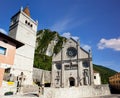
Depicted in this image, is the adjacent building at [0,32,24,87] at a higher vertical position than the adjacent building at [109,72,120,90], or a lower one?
higher

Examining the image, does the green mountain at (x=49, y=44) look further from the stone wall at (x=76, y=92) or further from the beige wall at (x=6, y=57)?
the beige wall at (x=6, y=57)

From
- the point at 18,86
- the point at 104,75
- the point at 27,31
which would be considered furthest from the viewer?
the point at 104,75

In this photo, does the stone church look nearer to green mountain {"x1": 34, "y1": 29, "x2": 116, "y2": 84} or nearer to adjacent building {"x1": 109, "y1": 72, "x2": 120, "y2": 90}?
adjacent building {"x1": 109, "y1": 72, "x2": 120, "y2": 90}

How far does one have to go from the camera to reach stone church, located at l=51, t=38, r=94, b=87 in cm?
2822

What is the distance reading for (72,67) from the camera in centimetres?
3027

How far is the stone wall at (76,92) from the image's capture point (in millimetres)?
16708

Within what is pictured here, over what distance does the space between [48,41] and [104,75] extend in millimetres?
34614

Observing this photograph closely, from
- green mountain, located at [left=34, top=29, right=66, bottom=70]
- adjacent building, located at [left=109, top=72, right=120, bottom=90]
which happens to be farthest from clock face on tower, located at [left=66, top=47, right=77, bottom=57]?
green mountain, located at [left=34, top=29, right=66, bottom=70]

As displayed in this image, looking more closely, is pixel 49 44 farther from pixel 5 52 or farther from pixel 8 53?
pixel 5 52

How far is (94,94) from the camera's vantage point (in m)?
22.8

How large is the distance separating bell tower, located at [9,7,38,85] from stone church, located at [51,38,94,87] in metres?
7.07

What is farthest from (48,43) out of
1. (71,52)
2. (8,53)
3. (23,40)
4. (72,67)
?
(8,53)

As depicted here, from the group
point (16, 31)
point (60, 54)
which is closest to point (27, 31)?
point (16, 31)

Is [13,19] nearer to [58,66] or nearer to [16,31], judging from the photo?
[16,31]
